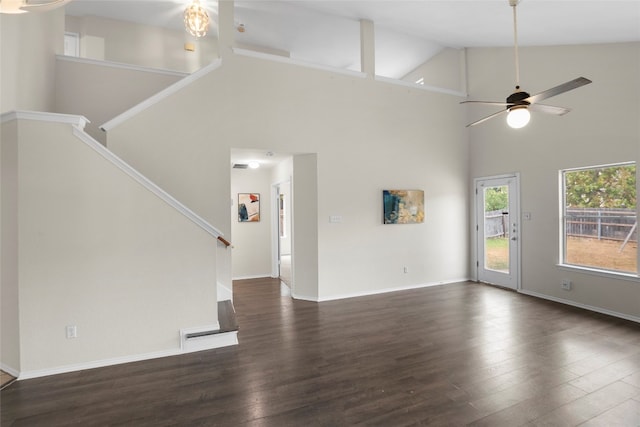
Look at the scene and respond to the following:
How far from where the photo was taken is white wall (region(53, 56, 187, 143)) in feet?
16.3

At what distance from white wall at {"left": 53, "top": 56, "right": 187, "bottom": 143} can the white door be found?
253 inches

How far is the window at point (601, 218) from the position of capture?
4.30 meters

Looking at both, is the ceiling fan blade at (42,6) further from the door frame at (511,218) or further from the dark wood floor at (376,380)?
the door frame at (511,218)

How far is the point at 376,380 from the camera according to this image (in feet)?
9.23

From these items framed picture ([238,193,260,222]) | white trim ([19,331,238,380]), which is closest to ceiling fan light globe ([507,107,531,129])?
white trim ([19,331,238,380])

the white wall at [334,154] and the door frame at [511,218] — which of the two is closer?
the white wall at [334,154]

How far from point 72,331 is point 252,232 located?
420 cm

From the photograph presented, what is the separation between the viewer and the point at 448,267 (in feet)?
21.0

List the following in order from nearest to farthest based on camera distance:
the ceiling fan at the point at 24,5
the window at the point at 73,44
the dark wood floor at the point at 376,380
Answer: the ceiling fan at the point at 24,5, the dark wood floor at the point at 376,380, the window at the point at 73,44

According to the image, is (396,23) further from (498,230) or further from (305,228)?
(498,230)

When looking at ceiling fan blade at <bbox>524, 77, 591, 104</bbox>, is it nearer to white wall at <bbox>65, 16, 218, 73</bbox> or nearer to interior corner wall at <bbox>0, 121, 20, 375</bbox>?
interior corner wall at <bbox>0, 121, 20, 375</bbox>

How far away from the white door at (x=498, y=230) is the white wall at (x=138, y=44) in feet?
21.6

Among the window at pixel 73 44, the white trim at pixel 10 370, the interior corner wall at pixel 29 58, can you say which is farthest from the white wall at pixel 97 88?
the white trim at pixel 10 370

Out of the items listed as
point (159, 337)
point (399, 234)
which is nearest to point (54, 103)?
point (159, 337)
